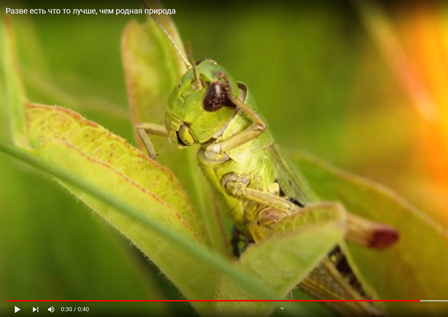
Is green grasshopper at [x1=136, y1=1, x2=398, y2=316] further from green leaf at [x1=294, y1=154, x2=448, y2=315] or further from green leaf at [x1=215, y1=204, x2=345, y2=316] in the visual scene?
green leaf at [x1=215, y1=204, x2=345, y2=316]

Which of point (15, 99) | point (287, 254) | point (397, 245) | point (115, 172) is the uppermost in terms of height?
point (15, 99)

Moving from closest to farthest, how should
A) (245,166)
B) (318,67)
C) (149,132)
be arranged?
(149,132) < (245,166) < (318,67)

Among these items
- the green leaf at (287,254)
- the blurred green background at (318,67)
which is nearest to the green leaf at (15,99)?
the green leaf at (287,254)

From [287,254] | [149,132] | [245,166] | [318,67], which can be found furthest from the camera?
[318,67]

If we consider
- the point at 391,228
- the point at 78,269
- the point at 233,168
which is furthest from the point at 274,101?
the point at 78,269

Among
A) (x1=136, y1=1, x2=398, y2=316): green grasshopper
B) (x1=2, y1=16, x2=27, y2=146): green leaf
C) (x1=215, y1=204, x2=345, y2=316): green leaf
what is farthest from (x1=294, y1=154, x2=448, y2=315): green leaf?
(x1=2, y1=16, x2=27, y2=146): green leaf

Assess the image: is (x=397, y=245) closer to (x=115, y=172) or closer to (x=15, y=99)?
(x=115, y=172)

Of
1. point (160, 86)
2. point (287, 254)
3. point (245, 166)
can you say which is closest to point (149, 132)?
point (160, 86)

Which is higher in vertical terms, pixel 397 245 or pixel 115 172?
pixel 115 172
